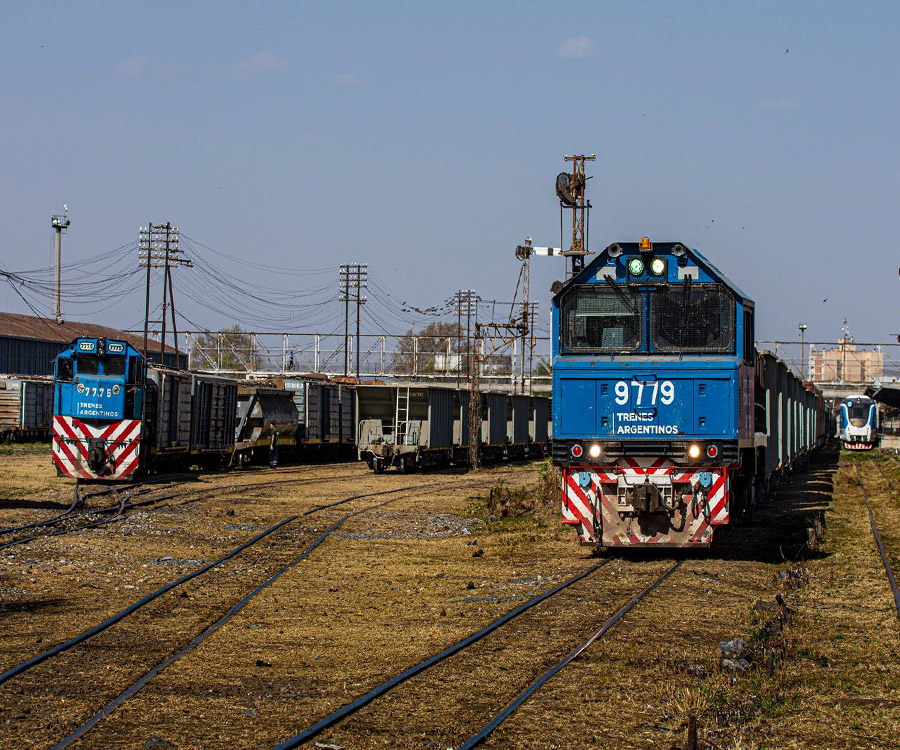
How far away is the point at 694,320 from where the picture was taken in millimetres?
13742

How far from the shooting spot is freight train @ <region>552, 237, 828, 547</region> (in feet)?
44.0

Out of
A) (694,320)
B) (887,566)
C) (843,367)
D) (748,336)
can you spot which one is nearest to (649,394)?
(694,320)

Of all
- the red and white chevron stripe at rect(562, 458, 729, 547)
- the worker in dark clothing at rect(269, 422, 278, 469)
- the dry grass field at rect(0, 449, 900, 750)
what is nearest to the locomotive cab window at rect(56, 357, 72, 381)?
the dry grass field at rect(0, 449, 900, 750)

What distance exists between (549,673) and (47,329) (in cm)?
7830

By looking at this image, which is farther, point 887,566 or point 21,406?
point 21,406

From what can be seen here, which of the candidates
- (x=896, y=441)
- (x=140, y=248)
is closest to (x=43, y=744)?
(x=140, y=248)

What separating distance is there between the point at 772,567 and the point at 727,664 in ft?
19.3

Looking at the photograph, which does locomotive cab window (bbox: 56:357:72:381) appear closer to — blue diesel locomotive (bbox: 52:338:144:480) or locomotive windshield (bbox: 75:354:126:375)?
blue diesel locomotive (bbox: 52:338:144:480)

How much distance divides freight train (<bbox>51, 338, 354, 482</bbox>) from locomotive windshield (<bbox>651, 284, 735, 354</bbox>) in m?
16.9

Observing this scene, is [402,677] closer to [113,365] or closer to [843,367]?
[113,365]

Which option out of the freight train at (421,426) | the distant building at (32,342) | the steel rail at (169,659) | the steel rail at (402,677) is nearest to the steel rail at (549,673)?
the steel rail at (402,677)

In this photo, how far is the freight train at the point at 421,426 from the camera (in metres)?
35.6

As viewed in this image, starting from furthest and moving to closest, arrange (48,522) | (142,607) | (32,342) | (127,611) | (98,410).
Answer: (32,342) → (98,410) → (48,522) → (142,607) → (127,611)

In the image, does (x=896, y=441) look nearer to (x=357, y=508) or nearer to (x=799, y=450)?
(x=799, y=450)
